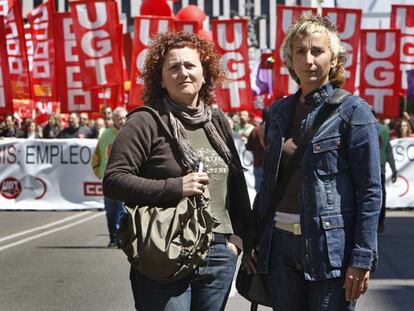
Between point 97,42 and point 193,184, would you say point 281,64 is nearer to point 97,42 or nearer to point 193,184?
point 97,42

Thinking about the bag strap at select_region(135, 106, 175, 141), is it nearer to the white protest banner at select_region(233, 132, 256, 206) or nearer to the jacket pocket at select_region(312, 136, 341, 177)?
the jacket pocket at select_region(312, 136, 341, 177)

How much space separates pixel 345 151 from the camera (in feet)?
11.8

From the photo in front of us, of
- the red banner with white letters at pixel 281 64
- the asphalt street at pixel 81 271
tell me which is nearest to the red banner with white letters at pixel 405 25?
the red banner with white letters at pixel 281 64

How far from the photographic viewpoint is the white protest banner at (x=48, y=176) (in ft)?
60.4

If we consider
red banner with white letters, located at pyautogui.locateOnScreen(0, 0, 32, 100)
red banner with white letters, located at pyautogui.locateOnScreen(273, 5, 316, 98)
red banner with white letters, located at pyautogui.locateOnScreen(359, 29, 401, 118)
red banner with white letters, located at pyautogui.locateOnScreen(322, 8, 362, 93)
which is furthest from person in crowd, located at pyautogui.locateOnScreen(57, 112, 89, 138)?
red banner with white letters, located at pyautogui.locateOnScreen(359, 29, 401, 118)

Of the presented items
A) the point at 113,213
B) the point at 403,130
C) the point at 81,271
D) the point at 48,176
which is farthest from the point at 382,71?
the point at 81,271

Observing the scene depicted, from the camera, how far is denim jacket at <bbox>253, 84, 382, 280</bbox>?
3553 millimetres

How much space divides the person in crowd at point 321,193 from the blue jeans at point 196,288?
15 centimetres

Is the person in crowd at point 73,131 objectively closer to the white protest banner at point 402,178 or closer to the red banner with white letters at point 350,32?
the red banner with white letters at point 350,32

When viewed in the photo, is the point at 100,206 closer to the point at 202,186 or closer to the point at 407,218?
the point at 407,218

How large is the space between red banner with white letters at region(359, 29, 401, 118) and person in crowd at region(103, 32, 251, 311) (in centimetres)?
1722

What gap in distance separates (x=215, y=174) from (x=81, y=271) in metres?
5.85

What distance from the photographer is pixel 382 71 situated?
21.0 m

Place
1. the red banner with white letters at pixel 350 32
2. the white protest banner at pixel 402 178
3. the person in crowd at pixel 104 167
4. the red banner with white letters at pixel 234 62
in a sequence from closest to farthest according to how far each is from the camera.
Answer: the person in crowd at pixel 104 167
the white protest banner at pixel 402 178
the red banner with white letters at pixel 350 32
the red banner with white letters at pixel 234 62
